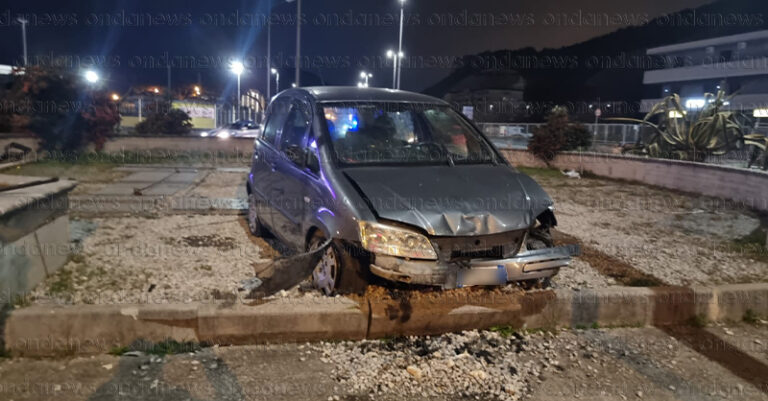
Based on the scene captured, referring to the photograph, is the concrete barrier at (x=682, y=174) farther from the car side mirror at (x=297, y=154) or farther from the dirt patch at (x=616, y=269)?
the car side mirror at (x=297, y=154)

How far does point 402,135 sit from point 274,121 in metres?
1.71

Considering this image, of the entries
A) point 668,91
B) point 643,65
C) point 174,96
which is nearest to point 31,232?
point 174,96

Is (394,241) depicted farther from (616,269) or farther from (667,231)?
(667,231)

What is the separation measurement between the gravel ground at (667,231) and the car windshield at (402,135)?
2.39 m

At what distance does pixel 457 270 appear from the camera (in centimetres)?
387

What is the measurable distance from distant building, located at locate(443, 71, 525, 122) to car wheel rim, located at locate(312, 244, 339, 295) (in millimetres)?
47765

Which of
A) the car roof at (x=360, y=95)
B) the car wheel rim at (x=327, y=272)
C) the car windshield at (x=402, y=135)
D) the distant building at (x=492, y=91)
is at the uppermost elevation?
the distant building at (x=492, y=91)

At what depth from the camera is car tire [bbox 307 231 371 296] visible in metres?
4.09

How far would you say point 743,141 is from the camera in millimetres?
12672

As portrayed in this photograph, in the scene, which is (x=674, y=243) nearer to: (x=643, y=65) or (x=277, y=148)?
(x=277, y=148)

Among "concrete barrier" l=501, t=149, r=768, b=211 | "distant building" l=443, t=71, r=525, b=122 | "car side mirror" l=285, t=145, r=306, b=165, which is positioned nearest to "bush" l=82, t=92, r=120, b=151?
"concrete barrier" l=501, t=149, r=768, b=211

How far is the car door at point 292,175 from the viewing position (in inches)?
189

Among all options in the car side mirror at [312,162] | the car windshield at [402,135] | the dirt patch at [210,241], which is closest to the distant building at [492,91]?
the dirt patch at [210,241]

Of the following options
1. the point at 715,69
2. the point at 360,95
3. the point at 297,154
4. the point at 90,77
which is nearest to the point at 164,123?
the point at 90,77
